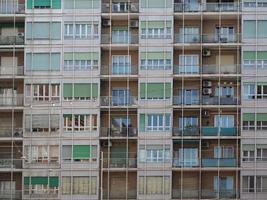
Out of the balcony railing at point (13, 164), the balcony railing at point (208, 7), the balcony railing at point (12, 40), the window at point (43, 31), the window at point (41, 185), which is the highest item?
the balcony railing at point (208, 7)

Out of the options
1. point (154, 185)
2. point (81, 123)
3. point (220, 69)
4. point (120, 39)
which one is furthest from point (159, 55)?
point (154, 185)

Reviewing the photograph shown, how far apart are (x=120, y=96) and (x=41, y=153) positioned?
674 centimetres

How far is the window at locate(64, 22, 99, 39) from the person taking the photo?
5353 centimetres

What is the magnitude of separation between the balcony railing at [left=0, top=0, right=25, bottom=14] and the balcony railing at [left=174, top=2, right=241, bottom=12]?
10982mm

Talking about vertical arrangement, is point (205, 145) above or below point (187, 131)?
below

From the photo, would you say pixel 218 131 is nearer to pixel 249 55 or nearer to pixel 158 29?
pixel 249 55

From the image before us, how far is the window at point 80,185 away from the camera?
171 ft

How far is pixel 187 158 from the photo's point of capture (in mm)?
52562

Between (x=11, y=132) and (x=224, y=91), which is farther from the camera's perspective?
(x=224, y=91)

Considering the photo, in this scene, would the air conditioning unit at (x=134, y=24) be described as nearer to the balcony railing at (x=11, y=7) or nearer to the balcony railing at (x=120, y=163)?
the balcony railing at (x=11, y=7)

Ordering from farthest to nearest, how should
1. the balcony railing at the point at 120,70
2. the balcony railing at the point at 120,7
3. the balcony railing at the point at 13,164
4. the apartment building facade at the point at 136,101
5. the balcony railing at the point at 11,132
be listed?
the balcony railing at the point at 120,7 → the balcony railing at the point at 120,70 → the balcony railing at the point at 11,132 → the balcony railing at the point at 13,164 → the apartment building facade at the point at 136,101

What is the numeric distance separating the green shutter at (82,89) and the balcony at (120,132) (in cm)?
276

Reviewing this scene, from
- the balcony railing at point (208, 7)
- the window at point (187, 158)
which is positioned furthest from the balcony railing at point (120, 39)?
the window at point (187, 158)

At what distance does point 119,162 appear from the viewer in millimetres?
52438
